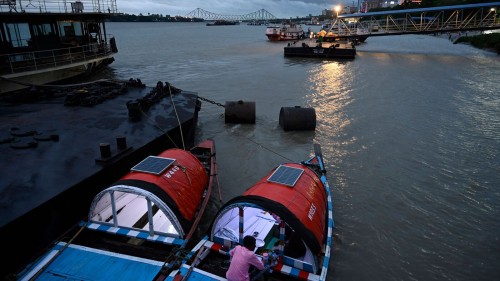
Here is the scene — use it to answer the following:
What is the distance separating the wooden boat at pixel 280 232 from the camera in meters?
6.14

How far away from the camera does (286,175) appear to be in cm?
757

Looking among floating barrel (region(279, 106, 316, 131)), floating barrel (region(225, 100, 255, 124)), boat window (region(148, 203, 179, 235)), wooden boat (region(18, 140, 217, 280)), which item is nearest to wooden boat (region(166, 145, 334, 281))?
wooden boat (region(18, 140, 217, 280))

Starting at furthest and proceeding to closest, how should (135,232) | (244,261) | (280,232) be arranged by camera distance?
(135,232), (280,232), (244,261)

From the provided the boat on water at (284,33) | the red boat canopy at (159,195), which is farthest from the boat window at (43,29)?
the boat on water at (284,33)

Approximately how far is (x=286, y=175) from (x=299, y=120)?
29.3 ft

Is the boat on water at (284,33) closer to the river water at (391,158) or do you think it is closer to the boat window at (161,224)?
the river water at (391,158)

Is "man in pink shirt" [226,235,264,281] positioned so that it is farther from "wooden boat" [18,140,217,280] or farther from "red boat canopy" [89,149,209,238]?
"red boat canopy" [89,149,209,238]

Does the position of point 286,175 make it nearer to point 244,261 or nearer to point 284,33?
point 244,261

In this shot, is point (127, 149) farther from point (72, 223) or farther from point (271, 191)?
point (271, 191)

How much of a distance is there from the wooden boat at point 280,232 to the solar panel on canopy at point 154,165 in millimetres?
1869

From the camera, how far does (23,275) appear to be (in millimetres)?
6215

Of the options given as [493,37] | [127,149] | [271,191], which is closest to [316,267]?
[271,191]

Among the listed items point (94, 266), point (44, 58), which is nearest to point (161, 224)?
point (94, 266)

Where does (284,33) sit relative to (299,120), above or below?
above
